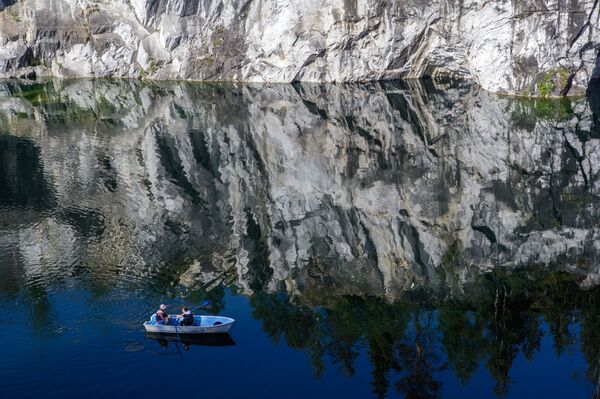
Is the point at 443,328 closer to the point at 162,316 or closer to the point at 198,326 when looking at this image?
the point at 198,326

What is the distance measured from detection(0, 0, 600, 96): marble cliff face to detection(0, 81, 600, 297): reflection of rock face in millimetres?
4648

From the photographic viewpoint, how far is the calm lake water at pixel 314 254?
878 inches

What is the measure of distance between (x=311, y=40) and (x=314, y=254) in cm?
4562

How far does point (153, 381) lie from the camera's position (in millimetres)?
21594

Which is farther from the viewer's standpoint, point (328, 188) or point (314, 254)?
point (328, 188)

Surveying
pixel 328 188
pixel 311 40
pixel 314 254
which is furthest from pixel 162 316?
pixel 311 40

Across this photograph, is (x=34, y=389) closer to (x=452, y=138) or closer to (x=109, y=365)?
(x=109, y=365)

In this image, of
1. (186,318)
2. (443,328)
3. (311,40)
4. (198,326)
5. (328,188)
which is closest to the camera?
(198,326)

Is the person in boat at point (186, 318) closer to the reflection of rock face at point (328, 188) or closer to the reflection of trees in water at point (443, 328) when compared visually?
the reflection of trees in water at point (443, 328)

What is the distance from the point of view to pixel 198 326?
24016 millimetres

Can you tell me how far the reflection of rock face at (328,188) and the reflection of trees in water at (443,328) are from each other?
1582 mm

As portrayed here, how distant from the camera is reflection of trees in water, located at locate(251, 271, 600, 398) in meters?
22.3

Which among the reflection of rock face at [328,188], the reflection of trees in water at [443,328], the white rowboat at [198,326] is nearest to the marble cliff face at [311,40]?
the reflection of rock face at [328,188]

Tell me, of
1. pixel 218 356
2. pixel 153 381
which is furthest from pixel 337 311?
pixel 153 381
